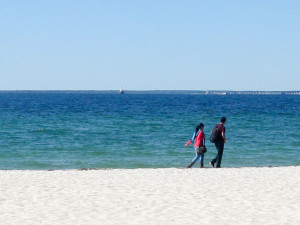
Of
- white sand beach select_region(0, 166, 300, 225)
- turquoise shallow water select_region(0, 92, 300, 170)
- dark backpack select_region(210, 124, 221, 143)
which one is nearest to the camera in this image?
white sand beach select_region(0, 166, 300, 225)

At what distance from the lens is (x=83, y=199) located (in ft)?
38.1

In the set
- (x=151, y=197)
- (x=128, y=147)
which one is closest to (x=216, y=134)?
(x=151, y=197)

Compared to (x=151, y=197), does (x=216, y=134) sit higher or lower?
higher

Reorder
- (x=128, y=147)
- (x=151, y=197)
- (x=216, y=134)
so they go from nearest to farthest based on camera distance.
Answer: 1. (x=151, y=197)
2. (x=216, y=134)
3. (x=128, y=147)

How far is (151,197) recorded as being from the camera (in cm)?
1184

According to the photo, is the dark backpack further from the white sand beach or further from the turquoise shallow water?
the turquoise shallow water

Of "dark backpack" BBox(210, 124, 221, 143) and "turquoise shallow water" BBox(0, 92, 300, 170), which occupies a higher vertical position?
"dark backpack" BBox(210, 124, 221, 143)

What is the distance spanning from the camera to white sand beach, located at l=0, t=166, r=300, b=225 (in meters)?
9.77

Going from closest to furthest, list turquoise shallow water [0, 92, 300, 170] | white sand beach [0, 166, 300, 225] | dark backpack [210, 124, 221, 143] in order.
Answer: white sand beach [0, 166, 300, 225]
dark backpack [210, 124, 221, 143]
turquoise shallow water [0, 92, 300, 170]

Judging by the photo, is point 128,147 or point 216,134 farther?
point 128,147

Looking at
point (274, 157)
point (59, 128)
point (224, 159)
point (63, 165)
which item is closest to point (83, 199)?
point (63, 165)

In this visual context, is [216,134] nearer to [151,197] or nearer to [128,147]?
[151,197]

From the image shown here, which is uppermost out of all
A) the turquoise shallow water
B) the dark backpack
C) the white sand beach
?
the dark backpack

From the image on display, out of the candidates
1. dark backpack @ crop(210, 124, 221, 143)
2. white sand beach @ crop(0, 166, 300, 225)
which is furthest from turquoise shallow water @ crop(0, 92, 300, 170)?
white sand beach @ crop(0, 166, 300, 225)
